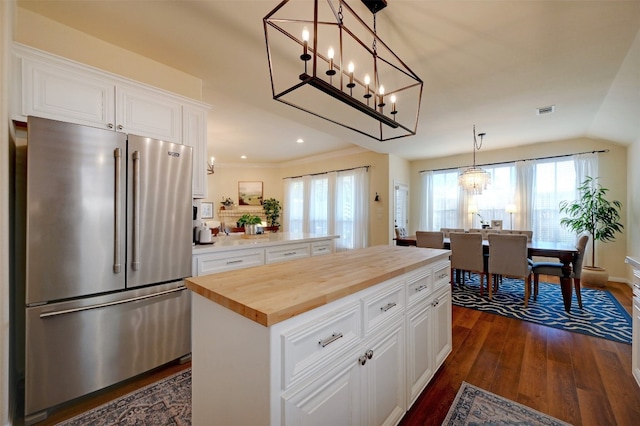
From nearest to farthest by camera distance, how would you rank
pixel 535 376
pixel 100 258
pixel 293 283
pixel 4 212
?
1. pixel 293 283
2. pixel 4 212
3. pixel 100 258
4. pixel 535 376

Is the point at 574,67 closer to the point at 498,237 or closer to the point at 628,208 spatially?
the point at 498,237

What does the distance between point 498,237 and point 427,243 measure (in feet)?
3.27

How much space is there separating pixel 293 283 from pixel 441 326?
56.4 inches

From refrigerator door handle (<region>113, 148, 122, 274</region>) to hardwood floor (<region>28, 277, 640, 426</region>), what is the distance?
92 centimetres

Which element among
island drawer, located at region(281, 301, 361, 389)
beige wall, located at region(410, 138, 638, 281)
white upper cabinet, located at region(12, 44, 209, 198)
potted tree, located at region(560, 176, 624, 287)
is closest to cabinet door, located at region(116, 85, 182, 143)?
white upper cabinet, located at region(12, 44, 209, 198)

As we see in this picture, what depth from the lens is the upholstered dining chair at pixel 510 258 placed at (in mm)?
3271

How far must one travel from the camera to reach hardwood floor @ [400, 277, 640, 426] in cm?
161

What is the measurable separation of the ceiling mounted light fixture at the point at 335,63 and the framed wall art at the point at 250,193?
15.6ft

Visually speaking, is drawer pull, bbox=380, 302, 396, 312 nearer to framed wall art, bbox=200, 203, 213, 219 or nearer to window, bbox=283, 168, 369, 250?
A: window, bbox=283, 168, 369, 250

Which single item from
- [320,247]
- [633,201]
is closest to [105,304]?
[320,247]

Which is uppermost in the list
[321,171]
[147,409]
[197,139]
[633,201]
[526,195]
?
[321,171]

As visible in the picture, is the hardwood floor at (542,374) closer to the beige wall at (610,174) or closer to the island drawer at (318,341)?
the island drawer at (318,341)

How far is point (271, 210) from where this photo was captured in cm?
782

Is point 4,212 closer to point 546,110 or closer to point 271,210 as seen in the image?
point 546,110
